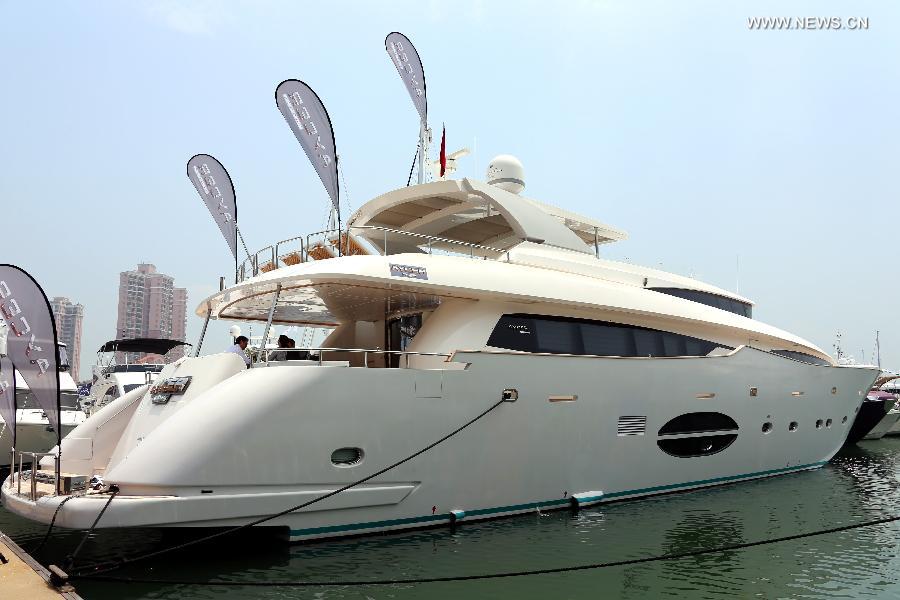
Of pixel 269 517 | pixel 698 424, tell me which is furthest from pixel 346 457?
pixel 698 424

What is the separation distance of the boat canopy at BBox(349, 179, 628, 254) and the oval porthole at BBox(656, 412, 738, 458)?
11.2ft

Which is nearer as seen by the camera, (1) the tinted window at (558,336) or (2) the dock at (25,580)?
(2) the dock at (25,580)

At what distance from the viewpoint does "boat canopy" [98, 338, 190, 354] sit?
76.1 ft

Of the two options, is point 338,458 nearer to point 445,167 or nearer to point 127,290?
point 445,167

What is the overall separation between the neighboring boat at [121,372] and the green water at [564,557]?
11.2 m

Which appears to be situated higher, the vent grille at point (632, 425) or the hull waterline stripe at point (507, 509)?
the vent grille at point (632, 425)

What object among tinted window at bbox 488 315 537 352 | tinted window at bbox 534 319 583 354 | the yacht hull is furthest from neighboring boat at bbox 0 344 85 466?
tinted window at bbox 534 319 583 354

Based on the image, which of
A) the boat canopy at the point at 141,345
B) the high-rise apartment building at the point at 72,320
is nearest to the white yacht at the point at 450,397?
the boat canopy at the point at 141,345

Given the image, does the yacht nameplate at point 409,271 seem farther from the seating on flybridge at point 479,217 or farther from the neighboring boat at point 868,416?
the neighboring boat at point 868,416

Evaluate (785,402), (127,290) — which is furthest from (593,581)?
(127,290)

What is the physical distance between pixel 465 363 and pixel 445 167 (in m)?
8.50

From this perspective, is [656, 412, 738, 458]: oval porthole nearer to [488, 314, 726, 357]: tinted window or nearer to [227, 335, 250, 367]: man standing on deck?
[488, 314, 726, 357]: tinted window

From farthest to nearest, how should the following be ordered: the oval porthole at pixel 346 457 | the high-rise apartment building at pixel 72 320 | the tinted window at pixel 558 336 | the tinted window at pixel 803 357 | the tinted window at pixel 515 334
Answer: the high-rise apartment building at pixel 72 320
the tinted window at pixel 803 357
the tinted window at pixel 558 336
the tinted window at pixel 515 334
the oval porthole at pixel 346 457

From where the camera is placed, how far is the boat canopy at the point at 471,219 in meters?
10.9
